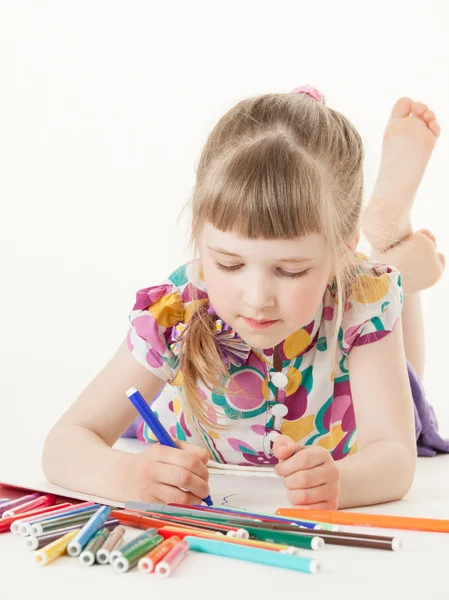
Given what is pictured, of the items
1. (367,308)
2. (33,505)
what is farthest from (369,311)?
(33,505)

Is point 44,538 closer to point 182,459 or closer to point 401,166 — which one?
point 182,459

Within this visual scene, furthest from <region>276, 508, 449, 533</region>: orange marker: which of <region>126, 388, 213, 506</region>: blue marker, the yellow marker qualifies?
the yellow marker

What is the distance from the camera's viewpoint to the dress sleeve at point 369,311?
113 cm

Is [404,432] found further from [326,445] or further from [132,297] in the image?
[132,297]

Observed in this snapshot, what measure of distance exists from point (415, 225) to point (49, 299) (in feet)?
3.21

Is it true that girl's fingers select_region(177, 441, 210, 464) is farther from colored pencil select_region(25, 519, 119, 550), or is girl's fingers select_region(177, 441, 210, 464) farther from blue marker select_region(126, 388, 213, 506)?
colored pencil select_region(25, 519, 119, 550)

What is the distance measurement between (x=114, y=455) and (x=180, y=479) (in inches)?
5.8

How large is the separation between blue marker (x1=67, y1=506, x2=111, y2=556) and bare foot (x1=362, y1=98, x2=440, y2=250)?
2.76 feet

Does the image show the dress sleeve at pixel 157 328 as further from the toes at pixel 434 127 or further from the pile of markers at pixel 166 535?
the toes at pixel 434 127

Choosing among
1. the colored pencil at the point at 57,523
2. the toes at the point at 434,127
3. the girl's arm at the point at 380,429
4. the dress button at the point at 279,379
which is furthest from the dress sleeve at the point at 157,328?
the toes at the point at 434,127

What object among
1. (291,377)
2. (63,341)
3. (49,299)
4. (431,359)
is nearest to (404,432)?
A: (291,377)

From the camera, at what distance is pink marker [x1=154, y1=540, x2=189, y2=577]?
0.72 meters

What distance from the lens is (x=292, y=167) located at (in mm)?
A: 979

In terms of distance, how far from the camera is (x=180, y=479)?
35.4 inches
